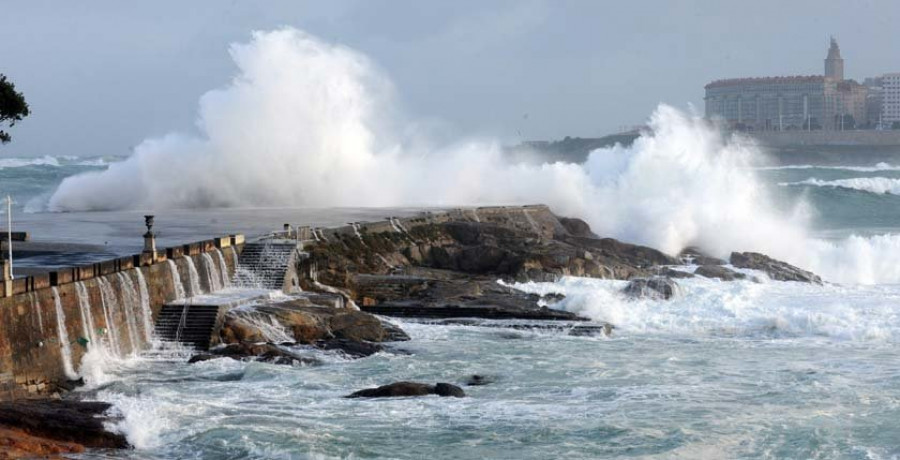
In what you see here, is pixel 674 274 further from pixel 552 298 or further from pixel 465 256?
pixel 552 298

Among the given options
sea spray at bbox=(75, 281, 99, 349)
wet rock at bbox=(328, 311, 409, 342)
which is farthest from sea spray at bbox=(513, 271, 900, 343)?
sea spray at bbox=(75, 281, 99, 349)

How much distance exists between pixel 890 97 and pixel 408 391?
18083 cm

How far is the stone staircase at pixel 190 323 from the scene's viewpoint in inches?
785

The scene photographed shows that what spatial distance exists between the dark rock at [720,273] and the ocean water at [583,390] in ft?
7.22

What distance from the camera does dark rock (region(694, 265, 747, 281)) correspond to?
2984 cm

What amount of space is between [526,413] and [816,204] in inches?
1977

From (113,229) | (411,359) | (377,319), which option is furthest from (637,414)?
(113,229)

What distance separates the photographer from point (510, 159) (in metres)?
58.6

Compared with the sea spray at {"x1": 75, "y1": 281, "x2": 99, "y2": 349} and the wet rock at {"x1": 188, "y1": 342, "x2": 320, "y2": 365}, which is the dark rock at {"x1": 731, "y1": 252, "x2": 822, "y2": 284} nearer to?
the wet rock at {"x1": 188, "y1": 342, "x2": 320, "y2": 365}

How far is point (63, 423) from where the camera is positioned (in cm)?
1470

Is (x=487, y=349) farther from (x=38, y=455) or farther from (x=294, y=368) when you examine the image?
(x=38, y=455)

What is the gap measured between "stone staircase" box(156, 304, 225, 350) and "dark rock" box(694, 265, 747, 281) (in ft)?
41.6

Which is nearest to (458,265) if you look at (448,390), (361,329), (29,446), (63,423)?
(361,329)

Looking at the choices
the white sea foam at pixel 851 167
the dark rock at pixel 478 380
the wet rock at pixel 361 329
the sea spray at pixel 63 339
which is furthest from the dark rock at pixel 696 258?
the white sea foam at pixel 851 167
